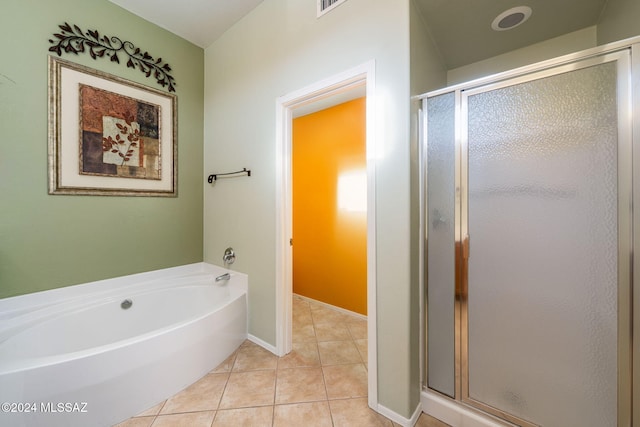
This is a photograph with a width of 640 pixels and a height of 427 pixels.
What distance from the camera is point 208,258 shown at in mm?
2543

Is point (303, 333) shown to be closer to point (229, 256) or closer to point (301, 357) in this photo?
point (301, 357)

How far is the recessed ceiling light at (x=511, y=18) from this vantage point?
142 centimetres

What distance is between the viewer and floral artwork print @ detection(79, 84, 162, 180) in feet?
6.07

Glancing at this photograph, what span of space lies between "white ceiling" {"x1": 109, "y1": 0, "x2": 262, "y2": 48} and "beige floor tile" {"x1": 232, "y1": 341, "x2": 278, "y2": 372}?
2.87 meters

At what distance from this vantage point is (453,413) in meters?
1.34

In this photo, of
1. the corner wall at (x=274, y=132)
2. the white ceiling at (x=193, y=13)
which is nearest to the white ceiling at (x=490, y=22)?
the corner wall at (x=274, y=132)

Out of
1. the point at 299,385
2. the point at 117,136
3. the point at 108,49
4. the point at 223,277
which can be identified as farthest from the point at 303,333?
the point at 108,49

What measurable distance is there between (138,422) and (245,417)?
22.8 inches

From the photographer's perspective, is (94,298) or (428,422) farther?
(94,298)

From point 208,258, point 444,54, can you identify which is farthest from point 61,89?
point 444,54

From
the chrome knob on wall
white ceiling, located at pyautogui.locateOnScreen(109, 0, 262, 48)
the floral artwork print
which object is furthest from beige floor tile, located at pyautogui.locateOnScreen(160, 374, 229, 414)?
white ceiling, located at pyautogui.locateOnScreen(109, 0, 262, 48)

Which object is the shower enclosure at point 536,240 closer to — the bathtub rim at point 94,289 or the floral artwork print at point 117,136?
the bathtub rim at point 94,289

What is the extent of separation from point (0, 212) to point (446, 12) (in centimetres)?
304

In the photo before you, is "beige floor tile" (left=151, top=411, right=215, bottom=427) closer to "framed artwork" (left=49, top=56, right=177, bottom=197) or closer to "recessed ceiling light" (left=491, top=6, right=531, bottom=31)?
"framed artwork" (left=49, top=56, right=177, bottom=197)
